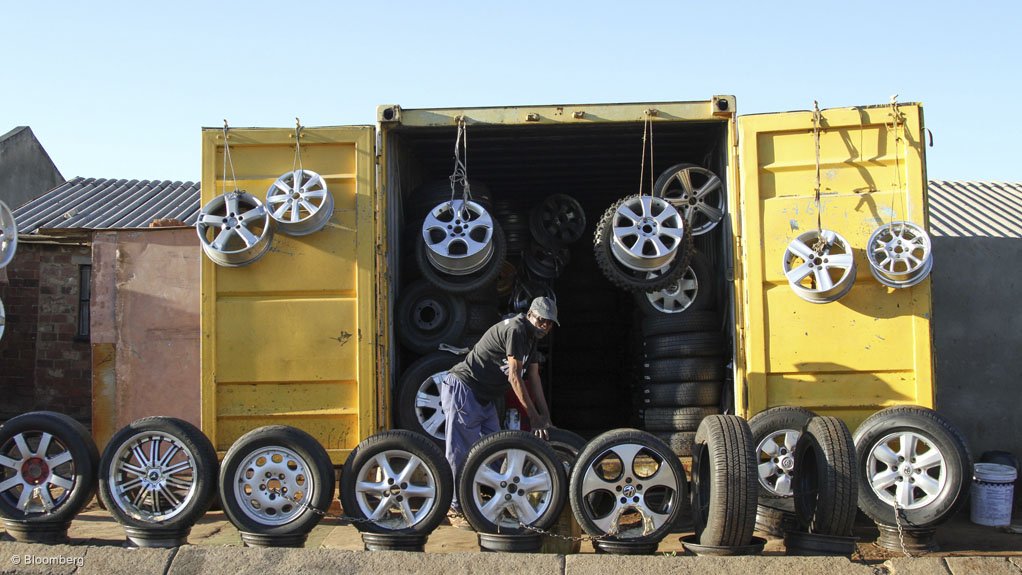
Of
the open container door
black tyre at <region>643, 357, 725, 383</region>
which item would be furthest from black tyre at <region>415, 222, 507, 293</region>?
the open container door

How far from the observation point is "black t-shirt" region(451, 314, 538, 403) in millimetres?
7746

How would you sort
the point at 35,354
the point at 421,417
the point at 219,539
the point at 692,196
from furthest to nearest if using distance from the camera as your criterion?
the point at 35,354
the point at 692,196
the point at 421,417
the point at 219,539

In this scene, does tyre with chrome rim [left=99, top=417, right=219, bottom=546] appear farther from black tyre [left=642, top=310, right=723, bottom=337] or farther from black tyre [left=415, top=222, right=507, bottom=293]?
black tyre [left=642, top=310, right=723, bottom=337]

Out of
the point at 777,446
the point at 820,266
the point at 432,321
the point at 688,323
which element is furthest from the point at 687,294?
the point at 432,321

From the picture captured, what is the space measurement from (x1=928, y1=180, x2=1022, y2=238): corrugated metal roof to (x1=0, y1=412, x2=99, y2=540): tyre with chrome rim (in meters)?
11.0

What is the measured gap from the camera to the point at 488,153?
10273mm

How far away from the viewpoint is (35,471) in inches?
286

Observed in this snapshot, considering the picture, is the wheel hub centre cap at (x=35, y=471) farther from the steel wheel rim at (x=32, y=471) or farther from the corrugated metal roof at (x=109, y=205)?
the corrugated metal roof at (x=109, y=205)

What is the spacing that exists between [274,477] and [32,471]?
1829 millimetres

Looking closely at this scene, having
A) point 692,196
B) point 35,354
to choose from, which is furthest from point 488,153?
point 35,354

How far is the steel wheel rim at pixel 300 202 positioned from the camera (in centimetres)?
823

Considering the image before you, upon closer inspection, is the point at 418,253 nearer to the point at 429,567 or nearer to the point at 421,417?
the point at 421,417

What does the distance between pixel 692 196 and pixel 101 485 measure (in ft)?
18.7

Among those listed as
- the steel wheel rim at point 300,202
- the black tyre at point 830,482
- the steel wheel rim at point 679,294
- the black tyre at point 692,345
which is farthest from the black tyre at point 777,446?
the steel wheel rim at point 300,202
